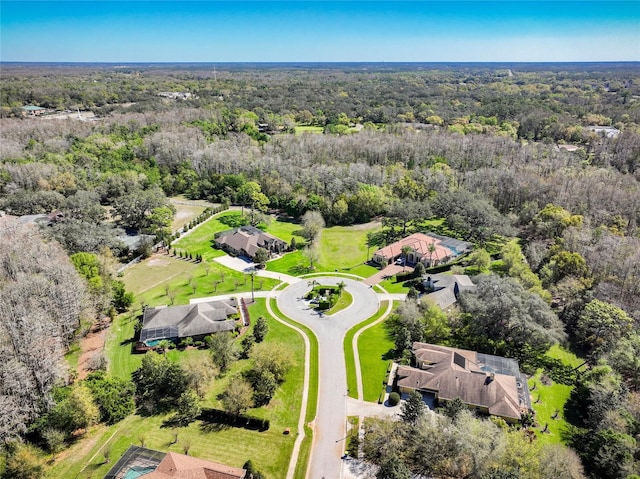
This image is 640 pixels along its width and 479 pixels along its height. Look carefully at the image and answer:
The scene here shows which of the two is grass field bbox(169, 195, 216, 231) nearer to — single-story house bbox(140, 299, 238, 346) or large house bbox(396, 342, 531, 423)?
single-story house bbox(140, 299, 238, 346)

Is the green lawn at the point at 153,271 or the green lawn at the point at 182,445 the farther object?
the green lawn at the point at 153,271

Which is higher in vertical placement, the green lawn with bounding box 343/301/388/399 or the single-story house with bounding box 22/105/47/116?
the single-story house with bounding box 22/105/47/116

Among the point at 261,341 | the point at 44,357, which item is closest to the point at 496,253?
the point at 261,341

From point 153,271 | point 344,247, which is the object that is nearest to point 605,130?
point 344,247

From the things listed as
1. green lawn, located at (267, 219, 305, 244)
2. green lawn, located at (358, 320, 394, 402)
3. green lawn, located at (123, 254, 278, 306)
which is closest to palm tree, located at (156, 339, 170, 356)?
green lawn, located at (123, 254, 278, 306)

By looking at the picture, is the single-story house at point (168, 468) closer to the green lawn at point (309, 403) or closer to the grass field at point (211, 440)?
the grass field at point (211, 440)

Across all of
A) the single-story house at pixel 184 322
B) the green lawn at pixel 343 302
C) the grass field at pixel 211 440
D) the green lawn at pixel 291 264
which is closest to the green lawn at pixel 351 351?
the green lawn at pixel 343 302
